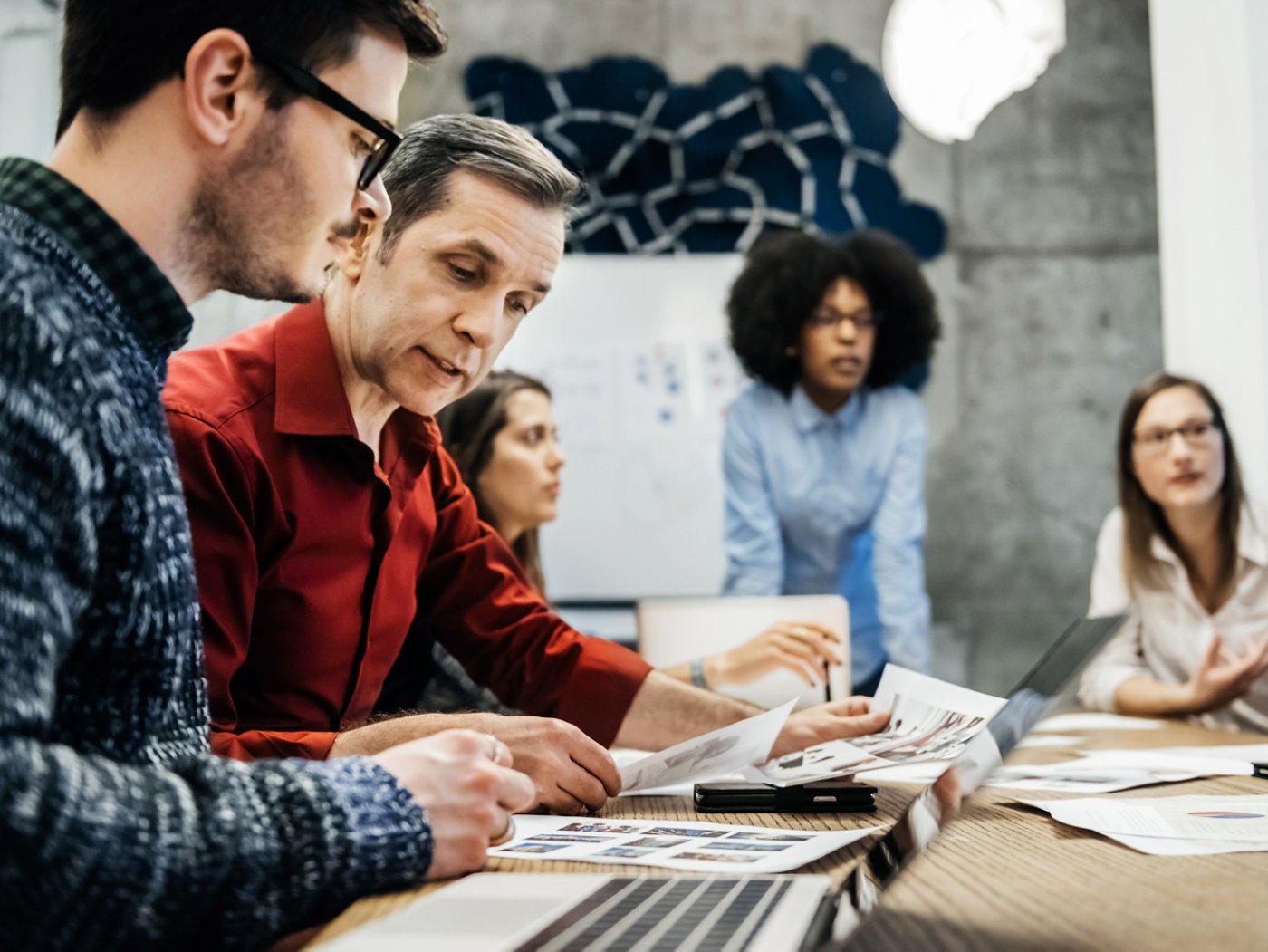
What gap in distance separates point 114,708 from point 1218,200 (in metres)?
3.08

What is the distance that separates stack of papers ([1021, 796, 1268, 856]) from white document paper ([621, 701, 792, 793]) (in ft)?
0.83

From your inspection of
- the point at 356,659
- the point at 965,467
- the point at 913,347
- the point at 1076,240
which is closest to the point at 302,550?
the point at 356,659

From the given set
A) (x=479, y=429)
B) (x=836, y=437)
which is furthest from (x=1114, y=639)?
(x=836, y=437)

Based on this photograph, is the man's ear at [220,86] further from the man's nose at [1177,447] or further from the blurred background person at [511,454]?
the man's nose at [1177,447]

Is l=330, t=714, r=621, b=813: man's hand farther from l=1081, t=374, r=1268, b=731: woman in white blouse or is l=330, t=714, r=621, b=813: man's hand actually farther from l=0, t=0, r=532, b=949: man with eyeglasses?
l=1081, t=374, r=1268, b=731: woman in white blouse

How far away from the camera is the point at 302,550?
1158 millimetres

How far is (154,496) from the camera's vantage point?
0.67 m

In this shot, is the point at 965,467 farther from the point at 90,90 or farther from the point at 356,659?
the point at 90,90

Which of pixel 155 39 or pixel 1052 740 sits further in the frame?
pixel 1052 740

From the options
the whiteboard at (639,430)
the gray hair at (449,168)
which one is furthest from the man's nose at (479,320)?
the whiteboard at (639,430)

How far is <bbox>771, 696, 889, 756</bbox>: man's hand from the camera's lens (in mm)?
1284

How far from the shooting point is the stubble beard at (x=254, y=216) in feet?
2.47

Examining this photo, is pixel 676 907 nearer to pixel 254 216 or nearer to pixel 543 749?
pixel 543 749

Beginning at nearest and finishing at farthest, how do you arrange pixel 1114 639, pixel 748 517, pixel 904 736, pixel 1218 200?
pixel 904 736 < pixel 1114 639 < pixel 1218 200 < pixel 748 517
